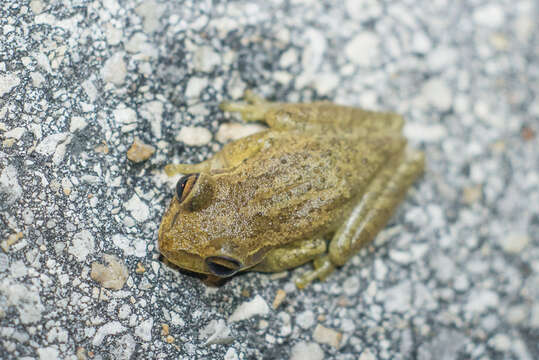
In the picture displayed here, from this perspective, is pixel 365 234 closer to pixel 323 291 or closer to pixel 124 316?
pixel 323 291

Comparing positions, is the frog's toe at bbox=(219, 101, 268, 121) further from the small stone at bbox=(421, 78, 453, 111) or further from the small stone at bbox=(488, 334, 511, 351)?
the small stone at bbox=(488, 334, 511, 351)

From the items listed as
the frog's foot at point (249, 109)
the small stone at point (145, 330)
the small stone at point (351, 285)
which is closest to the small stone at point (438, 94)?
the frog's foot at point (249, 109)

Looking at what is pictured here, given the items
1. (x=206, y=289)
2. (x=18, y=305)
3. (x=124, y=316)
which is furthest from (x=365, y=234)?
(x=18, y=305)

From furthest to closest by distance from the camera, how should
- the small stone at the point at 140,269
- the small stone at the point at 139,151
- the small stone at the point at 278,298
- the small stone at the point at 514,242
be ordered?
the small stone at the point at 514,242
the small stone at the point at 278,298
the small stone at the point at 139,151
the small stone at the point at 140,269

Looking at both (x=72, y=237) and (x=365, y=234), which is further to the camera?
(x=365, y=234)

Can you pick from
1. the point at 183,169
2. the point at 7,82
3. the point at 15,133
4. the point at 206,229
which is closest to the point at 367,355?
the point at 206,229

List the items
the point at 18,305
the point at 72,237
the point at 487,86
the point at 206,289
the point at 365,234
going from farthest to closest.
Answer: the point at 487,86
the point at 365,234
the point at 206,289
the point at 72,237
the point at 18,305

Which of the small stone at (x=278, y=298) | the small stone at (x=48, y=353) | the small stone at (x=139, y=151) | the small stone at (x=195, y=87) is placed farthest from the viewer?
the small stone at (x=195, y=87)

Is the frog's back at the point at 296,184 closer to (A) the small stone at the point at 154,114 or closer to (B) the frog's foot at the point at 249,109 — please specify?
(B) the frog's foot at the point at 249,109
